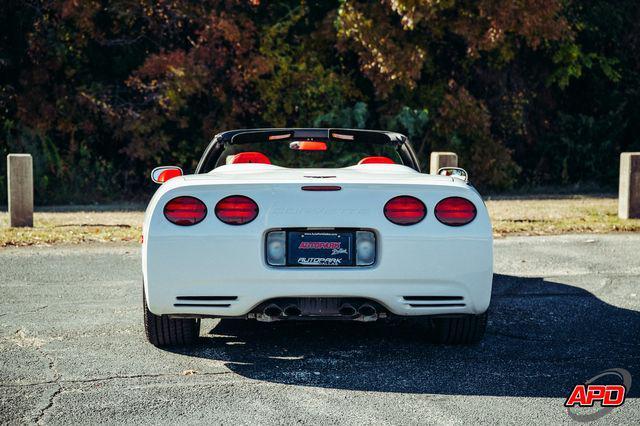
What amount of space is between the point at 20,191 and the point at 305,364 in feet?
25.5

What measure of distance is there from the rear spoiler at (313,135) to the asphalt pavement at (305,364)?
50.2 inches

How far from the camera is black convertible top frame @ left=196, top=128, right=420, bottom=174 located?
607cm

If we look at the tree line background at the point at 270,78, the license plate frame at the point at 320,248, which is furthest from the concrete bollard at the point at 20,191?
the license plate frame at the point at 320,248

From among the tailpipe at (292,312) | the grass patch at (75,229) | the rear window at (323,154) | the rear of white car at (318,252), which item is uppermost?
the rear of white car at (318,252)

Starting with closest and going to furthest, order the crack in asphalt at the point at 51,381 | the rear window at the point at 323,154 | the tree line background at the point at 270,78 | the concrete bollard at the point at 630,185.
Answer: the crack in asphalt at the point at 51,381
the concrete bollard at the point at 630,185
the tree line background at the point at 270,78
the rear window at the point at 323,154

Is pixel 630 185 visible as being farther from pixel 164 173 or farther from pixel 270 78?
pixel 164 173

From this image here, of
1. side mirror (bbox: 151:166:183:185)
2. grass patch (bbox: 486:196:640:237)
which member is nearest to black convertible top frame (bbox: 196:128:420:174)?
side mirror (bbox: 151:166:183:185)

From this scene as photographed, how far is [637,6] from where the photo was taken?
20250mm

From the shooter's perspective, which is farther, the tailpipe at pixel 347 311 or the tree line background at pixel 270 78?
the tree line background at pixel 270 78

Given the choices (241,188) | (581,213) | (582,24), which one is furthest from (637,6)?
(241,188)

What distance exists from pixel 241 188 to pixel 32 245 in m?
5.98

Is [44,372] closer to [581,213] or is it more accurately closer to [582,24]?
[581,213]

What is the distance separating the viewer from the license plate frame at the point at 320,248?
465 centimetres

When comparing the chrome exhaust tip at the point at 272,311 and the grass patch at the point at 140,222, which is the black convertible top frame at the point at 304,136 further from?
the grass patch at the point at 140,222
